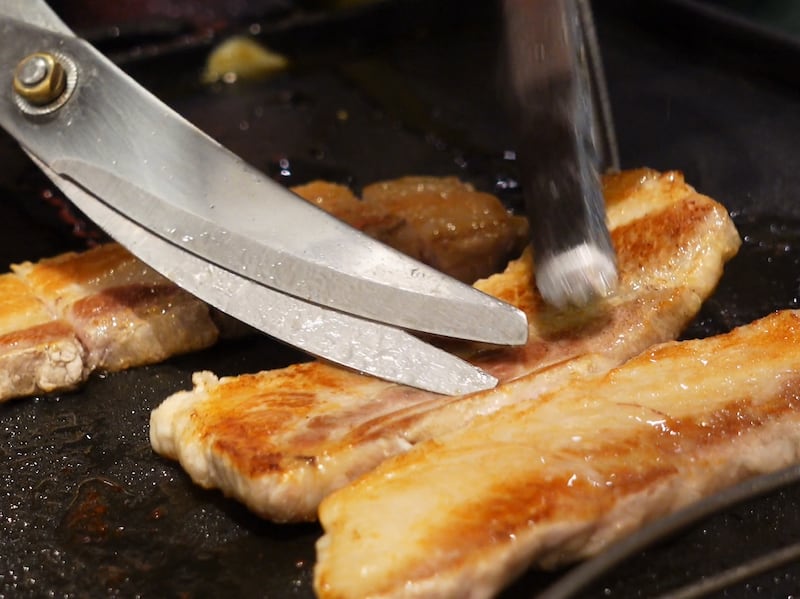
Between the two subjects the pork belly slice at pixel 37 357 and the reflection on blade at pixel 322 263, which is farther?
the pork belly slice at pixel 37 357

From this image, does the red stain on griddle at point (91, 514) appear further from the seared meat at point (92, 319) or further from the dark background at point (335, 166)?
the seared meat at point (92, 319)

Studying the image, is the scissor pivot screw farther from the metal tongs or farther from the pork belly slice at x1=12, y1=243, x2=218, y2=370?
the pork belly slice at x1=12, y1=243, x2=218, y2=370

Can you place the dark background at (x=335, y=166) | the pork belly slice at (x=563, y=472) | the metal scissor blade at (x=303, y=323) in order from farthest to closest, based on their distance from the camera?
the metal scissor blade at (x=303, y=323)
the dark background at (x=335, y=166)
the pork belly slice at (x=563, y=472)

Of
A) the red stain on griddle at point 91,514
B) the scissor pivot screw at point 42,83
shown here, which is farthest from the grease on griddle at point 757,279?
the scissor pivot screw at point 42,83

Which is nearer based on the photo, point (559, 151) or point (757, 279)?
point (559, 151)

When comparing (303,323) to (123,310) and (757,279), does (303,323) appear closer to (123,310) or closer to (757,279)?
(123,310)

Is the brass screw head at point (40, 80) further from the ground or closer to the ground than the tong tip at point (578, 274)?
further from the ground

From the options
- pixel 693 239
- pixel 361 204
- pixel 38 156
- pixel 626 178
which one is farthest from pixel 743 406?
pixel 38 156

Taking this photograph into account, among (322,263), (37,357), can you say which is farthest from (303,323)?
(37,357)
